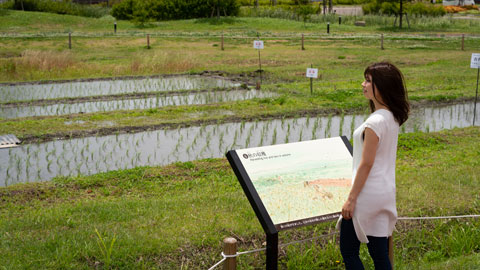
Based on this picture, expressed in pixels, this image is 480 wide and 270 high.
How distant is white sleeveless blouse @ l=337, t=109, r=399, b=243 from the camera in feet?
13.1

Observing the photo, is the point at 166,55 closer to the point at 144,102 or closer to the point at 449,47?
the point at 144,102

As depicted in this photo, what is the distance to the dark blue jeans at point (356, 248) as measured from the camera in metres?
4.12

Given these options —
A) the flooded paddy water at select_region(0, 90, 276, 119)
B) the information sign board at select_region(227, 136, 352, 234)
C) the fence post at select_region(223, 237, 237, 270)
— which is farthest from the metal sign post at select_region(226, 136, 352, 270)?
the flooded paddy water at select_region(0, 90, 276, 119)

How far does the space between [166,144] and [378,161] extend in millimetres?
7261

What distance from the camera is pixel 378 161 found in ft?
13.1

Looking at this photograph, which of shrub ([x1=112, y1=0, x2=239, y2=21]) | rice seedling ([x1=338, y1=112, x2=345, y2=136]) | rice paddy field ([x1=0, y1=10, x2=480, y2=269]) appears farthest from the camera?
shrub ([x1=112, y1=0, x2=239, y2=21])

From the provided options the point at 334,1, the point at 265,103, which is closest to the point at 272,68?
the point at 265,103

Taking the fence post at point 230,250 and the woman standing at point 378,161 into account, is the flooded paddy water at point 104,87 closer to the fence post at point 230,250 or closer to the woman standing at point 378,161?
the fence post at point 230,250

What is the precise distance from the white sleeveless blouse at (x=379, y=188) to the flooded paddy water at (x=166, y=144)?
5.79 m

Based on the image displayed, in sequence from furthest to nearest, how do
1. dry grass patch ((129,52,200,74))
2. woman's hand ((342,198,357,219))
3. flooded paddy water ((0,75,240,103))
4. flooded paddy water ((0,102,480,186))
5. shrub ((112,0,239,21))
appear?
shrub ((112,0,239,21)), dry grass patch ((129,52,200,74)), flooded paddy water ((0,75,240,103)), flooded paddy water ((0,102,480,186)), woman's hand ((342,198,357,219))

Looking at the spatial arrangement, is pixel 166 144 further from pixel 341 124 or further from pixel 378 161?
pixel 378 161

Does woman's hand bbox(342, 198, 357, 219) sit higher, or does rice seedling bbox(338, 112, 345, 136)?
woman's hand bbox(342, 198, 357, 219)

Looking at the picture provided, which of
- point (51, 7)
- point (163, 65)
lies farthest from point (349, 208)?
point (51, 7)

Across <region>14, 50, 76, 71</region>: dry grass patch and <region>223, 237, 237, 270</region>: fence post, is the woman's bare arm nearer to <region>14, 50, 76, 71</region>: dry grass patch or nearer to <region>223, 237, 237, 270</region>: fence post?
<region>223, 237, 237, 270</region>: fence post
